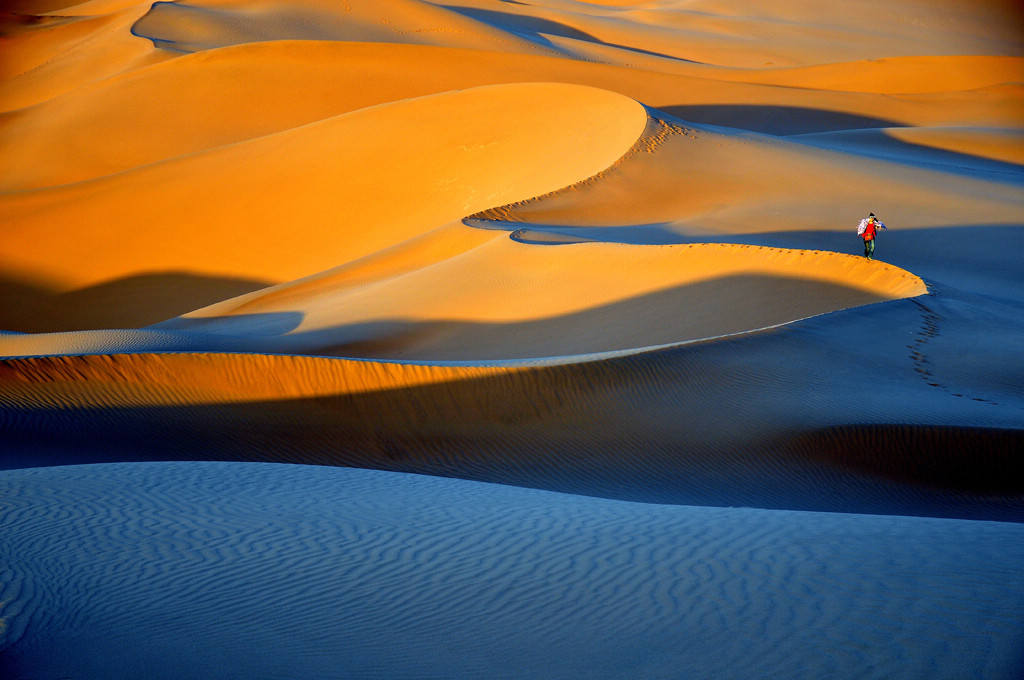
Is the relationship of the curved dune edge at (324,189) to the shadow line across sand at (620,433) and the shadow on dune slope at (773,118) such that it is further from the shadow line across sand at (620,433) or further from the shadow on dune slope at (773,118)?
the shadow line across sand at (620,433)

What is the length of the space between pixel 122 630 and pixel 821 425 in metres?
5.04

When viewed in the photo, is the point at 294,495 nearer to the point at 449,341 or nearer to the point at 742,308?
the point at 449,341

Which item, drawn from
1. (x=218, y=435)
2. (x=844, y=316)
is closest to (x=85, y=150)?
(x=218, y=435)

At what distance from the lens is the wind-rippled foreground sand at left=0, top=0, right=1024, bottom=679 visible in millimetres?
3111

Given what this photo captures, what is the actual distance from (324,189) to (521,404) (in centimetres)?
1278

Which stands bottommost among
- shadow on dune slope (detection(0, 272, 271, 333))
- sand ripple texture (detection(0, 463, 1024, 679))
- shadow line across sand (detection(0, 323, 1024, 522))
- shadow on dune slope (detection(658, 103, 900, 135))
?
shadow on dune slope (detection(0, 272, 271, 333))

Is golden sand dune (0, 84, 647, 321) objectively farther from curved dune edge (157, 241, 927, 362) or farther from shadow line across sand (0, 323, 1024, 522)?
shadow line across sand (0, 323, 1024, 522)

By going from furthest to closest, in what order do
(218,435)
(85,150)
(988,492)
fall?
(85,150)
(218,435)
(988,492)

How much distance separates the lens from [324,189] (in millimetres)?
18688

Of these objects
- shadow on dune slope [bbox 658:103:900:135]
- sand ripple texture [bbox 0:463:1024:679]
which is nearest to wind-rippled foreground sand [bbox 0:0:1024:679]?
sand ripple texture [bbox 0:463:1024:679]

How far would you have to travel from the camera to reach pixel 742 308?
991 centimetres

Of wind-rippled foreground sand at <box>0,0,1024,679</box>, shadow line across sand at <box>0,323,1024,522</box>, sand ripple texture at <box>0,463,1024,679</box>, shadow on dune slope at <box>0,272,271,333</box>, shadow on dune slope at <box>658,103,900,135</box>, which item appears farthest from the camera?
shadow on dune slope at <box>658,103,900,135</box>

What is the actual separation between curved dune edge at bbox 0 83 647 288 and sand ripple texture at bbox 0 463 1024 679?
40.4 feet

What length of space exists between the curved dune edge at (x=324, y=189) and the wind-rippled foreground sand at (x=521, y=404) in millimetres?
90
